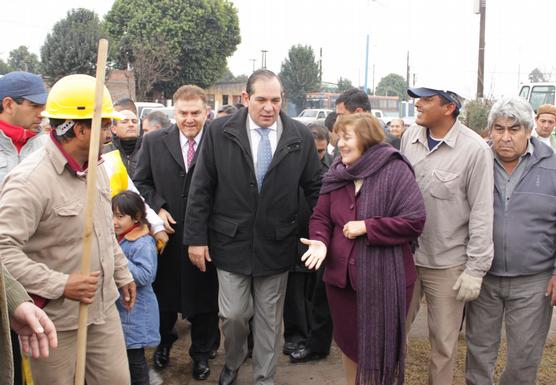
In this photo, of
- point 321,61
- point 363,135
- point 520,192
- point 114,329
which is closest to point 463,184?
point 520,192

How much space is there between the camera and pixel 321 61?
5997 cm

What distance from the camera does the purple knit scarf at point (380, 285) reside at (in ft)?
10.7

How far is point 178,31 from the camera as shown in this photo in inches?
1543

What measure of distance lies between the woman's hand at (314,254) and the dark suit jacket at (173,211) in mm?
1300

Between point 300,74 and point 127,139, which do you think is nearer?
point 127,139

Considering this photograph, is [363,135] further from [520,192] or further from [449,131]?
[520,192]

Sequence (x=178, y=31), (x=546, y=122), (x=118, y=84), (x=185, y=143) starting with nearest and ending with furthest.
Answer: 1. (x=185, y=143)
2. (x=546, y=122)
3. (x=118, y=84)
4. (x=178, y=31)

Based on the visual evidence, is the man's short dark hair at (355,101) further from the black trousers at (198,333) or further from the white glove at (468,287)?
the white glove at (468,287)

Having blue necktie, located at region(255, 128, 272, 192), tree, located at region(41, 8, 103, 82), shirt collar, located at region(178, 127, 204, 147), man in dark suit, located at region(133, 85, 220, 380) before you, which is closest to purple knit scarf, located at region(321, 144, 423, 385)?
blue necktie, located at region(255, 128, 272, 192)

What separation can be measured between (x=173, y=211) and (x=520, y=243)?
2.36 m

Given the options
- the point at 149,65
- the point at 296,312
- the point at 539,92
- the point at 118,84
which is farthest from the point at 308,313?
the point at 118,84

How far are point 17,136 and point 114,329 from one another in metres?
1.36

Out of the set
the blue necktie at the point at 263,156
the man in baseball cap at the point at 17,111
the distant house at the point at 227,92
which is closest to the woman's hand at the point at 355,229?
the blue necktie at the point at 263,156

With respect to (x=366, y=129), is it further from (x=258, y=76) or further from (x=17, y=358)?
(x=17, y=358)
